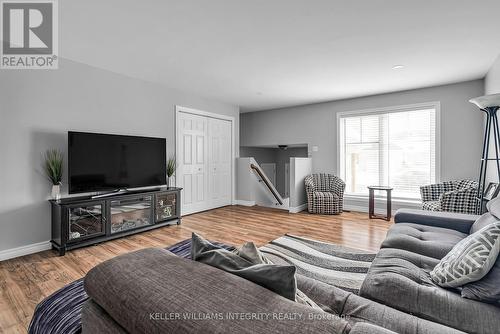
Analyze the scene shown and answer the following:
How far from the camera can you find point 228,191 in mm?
5816

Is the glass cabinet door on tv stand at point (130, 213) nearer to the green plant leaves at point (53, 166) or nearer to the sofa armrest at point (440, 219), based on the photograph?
the green plant leaves at point (53, 166)

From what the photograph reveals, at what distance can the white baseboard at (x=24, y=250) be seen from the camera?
2690mm

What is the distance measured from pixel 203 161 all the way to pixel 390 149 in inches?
152

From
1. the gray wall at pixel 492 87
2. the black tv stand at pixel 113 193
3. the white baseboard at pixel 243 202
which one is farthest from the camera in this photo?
the white baseboard at pixel 243 202

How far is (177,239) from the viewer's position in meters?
3.37

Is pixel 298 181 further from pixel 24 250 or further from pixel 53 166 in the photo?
pixel 24 250

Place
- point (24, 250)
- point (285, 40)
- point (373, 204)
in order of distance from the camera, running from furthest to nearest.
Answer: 1. point (373, 204)
2. point (24, 250)
3. point (285, 40)

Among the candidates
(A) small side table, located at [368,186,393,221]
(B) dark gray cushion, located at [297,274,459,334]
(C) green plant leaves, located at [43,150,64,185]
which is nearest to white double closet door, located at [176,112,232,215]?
(C) green plant leaves, located at [43,150,64,185]

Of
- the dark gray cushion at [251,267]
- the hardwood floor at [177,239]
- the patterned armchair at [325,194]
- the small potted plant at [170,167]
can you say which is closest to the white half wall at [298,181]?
the patterned armchair at [325,194]

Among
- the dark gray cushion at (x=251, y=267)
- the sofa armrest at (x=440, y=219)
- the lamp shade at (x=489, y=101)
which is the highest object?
the lamp shade at (x=489, y=101)

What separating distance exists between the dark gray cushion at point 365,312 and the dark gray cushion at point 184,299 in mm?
308

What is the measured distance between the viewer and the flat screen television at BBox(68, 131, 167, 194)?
9.91 ft

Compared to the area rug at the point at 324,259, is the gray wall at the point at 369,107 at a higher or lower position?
higher

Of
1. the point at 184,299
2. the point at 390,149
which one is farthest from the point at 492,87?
the point at 184,299
